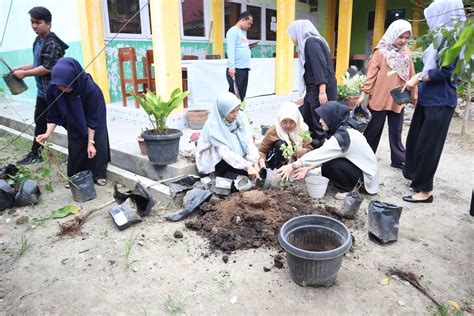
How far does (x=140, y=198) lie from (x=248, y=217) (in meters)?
1.03

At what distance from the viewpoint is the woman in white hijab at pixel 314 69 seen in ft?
12.6

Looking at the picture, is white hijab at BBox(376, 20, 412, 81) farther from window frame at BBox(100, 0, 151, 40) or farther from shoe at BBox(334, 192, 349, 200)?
window frame at BBox(100, 0, 151, 40)

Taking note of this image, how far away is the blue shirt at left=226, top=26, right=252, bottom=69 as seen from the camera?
17.4ft

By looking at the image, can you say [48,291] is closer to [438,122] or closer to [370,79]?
[438,122]

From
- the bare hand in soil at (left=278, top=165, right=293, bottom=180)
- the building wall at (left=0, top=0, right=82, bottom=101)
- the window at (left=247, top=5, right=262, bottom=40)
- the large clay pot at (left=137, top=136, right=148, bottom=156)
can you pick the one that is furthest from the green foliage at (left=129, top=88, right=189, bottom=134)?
the window at (left=247, top=5, right=262, bottom=40)

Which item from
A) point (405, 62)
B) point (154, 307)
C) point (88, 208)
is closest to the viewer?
point (154, 307)

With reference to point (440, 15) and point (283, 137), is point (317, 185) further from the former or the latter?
point (440, 15)

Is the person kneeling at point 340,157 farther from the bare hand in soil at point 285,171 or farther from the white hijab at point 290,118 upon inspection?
the white hijab at point 290,118

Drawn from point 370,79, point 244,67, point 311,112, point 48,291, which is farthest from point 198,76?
point 48,291

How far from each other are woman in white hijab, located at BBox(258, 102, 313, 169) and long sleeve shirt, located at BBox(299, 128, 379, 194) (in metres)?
0.35

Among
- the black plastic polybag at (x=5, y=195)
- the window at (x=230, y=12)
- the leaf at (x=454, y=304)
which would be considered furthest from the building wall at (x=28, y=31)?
the leaf at (x=454, y=304)

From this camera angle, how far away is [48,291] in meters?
2.23

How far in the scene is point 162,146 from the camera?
3.55 metres

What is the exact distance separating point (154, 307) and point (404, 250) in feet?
5.94
